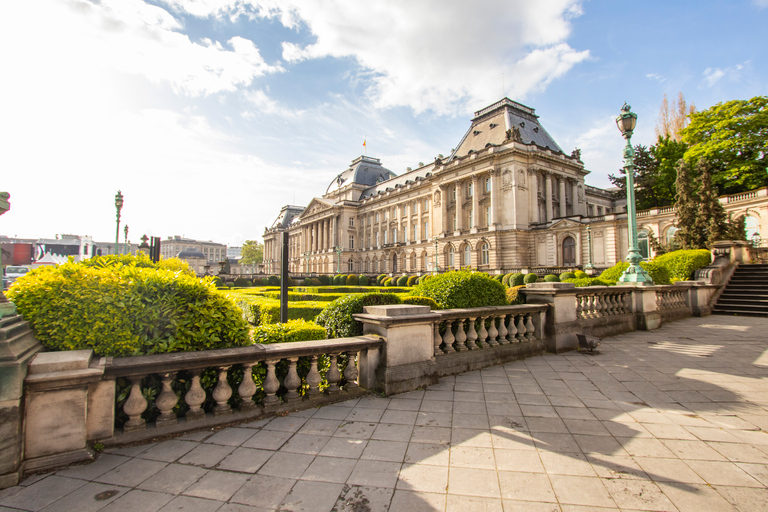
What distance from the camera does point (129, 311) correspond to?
11.3 ft

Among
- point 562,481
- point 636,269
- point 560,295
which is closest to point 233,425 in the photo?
point 562,481

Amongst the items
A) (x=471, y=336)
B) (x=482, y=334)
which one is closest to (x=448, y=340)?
(x=471, y=336)

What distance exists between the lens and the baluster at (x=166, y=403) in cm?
329

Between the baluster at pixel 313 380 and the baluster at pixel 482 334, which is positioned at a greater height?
the baluster at pixel 482 334

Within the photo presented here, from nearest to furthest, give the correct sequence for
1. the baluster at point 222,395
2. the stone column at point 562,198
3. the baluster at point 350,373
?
the baluster at point 222,395, the baluster at point 350,373, the stone column at point 562,198

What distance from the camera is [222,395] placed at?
11.7ft

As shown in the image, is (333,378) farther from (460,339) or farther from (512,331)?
(512,331)

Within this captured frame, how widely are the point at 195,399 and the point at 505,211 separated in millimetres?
40497

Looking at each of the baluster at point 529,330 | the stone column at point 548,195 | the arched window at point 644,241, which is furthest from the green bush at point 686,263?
the stone column at point 548,195

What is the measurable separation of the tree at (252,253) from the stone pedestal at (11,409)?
370 ft

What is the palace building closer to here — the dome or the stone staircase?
the dome

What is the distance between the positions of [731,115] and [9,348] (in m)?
45.5

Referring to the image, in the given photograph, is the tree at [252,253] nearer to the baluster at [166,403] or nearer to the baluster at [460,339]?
the baluster at [460,339]

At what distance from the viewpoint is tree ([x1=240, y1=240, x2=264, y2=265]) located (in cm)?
10962
